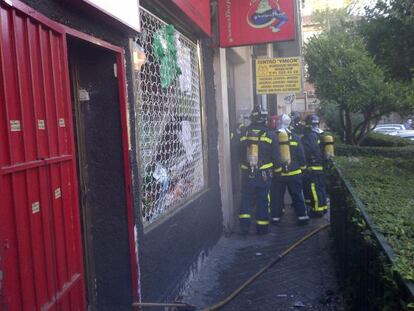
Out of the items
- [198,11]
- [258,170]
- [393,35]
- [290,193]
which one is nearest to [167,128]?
[198,11]

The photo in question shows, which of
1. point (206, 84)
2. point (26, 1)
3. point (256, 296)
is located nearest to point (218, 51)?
point (206, 84)

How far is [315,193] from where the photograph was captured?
9109 mm

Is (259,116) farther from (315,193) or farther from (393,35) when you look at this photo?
(393,35)

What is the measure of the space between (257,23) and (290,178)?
2.72 metres

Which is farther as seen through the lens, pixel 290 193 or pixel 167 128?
pixel 290 193

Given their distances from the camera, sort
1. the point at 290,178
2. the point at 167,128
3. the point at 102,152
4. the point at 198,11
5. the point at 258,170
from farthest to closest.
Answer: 1. the point at 290,178
2. the point at 258,170
3. the point at 198,11
4. the point at 167,128
5. the point at 102,152

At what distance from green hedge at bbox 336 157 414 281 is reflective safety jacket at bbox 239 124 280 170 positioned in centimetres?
104

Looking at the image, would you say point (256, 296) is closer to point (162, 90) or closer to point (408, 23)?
point (162, 90)

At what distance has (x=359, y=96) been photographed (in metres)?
13.5

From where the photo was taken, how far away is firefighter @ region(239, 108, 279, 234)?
787cm

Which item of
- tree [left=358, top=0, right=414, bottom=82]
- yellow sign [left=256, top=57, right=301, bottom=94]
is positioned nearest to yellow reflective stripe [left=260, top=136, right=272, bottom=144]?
yellow sign [left=256, top=57, right=301, bottom=94]

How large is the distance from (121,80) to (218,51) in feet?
12.9

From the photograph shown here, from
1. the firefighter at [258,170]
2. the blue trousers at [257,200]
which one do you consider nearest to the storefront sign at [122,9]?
the firefighter at [258,170]

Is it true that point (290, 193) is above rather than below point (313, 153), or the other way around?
below
